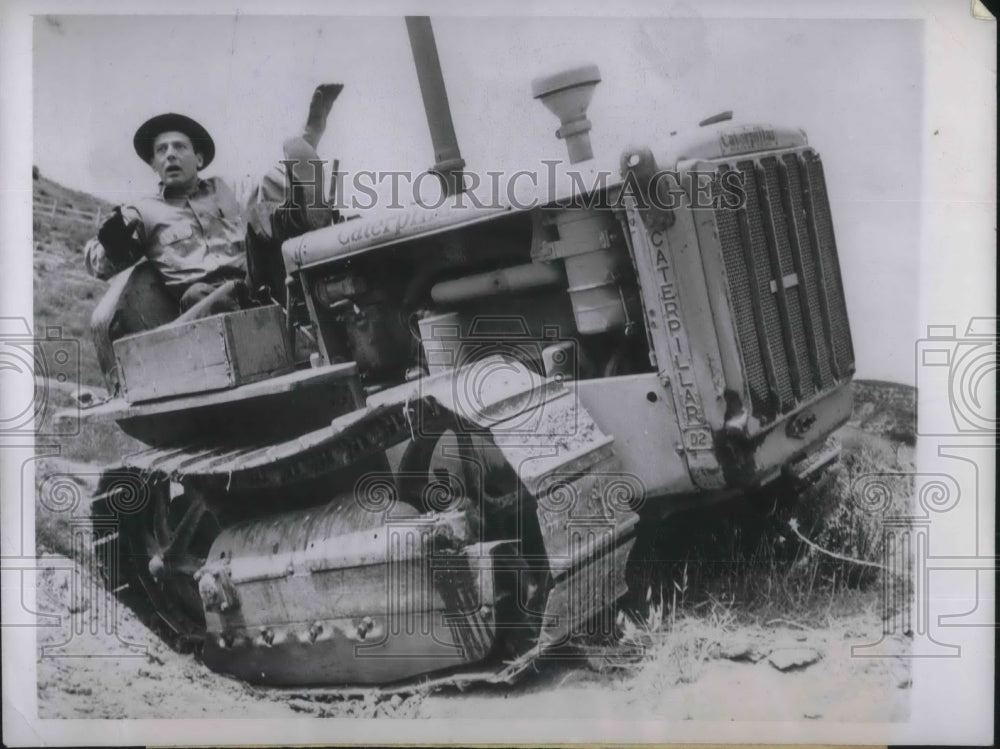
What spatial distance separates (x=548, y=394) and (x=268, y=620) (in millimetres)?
1202

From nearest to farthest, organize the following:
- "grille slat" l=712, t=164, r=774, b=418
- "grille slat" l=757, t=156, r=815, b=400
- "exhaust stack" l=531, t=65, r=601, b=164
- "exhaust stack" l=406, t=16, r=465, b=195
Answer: "grille slat" l=712, t=164, r=774, b=418 → "grille slat" l=757, t=156, r=815, b=400 → "exhaust stack" l=531, t=65, r=601, b=164 → "exhaust stack" l=406, t=16, r=465, b=195

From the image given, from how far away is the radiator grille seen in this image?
3.05 meters

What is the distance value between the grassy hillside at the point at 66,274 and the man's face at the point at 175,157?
0.78 ft

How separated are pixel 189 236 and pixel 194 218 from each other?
0.07 meters

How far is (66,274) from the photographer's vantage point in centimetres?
359

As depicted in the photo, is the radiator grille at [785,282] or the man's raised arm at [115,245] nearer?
the radiator grille at [785,282]

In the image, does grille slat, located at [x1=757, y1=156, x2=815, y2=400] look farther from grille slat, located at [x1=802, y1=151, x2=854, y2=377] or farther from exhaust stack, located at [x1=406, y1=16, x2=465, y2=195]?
exhaust stack, located at [x1=406, y1=16, x2=465, y2=195]

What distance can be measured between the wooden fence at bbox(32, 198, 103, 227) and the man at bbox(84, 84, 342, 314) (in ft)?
0.15

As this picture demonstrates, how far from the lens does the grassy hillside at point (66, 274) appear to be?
355 centimetres

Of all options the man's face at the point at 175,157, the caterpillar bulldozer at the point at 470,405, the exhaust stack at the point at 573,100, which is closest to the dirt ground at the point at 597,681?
the caterpillar bulldozer at the point at 470,405

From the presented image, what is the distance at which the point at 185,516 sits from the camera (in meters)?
3.56

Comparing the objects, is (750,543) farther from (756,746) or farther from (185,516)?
(185,516)

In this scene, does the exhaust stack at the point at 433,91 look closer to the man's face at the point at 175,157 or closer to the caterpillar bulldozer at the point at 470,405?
the caterpillar bulldozer at the point at 470,405

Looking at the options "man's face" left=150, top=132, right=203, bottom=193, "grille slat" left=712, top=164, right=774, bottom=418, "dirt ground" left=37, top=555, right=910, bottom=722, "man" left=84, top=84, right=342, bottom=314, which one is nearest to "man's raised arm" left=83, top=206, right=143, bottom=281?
"man" left=84, top=84, right=342, bottom=314
